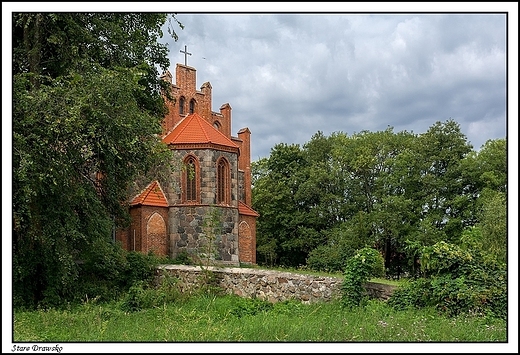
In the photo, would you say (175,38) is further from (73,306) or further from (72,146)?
(73,306)

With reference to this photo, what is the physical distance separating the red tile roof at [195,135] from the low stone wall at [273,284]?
1081cm

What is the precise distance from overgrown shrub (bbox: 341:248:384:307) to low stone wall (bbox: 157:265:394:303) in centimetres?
32

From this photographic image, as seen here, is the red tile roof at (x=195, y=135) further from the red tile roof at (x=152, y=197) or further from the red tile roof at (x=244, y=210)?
the red tile roof at (x=244, y=210)

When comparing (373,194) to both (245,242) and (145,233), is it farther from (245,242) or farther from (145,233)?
(145,233)

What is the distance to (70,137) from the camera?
12492 millimetres

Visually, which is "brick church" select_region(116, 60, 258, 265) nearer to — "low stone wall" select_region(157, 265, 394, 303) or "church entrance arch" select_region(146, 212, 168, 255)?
"church entrance arch" select_region(146, 212, 168, 255)

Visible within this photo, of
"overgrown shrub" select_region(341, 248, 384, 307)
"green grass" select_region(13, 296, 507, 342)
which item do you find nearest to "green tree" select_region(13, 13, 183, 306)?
"green grass" select_region(13, 296, 507, 342)

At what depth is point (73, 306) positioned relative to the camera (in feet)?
49.0

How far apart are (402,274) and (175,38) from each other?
25135 mm

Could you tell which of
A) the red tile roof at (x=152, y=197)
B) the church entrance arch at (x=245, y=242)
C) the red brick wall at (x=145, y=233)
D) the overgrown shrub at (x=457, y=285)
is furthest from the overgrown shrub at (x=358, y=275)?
the church entrance arch at (x=245, y=242)

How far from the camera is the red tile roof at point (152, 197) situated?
85.7 feet

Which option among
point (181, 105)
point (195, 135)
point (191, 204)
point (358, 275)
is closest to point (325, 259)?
point (191, 204)

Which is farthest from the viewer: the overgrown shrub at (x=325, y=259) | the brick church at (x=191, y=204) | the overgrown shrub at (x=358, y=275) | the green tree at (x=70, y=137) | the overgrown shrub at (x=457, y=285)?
the overgrown shrub at (x=325, y=259)

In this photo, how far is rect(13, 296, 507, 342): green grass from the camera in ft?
34.0
